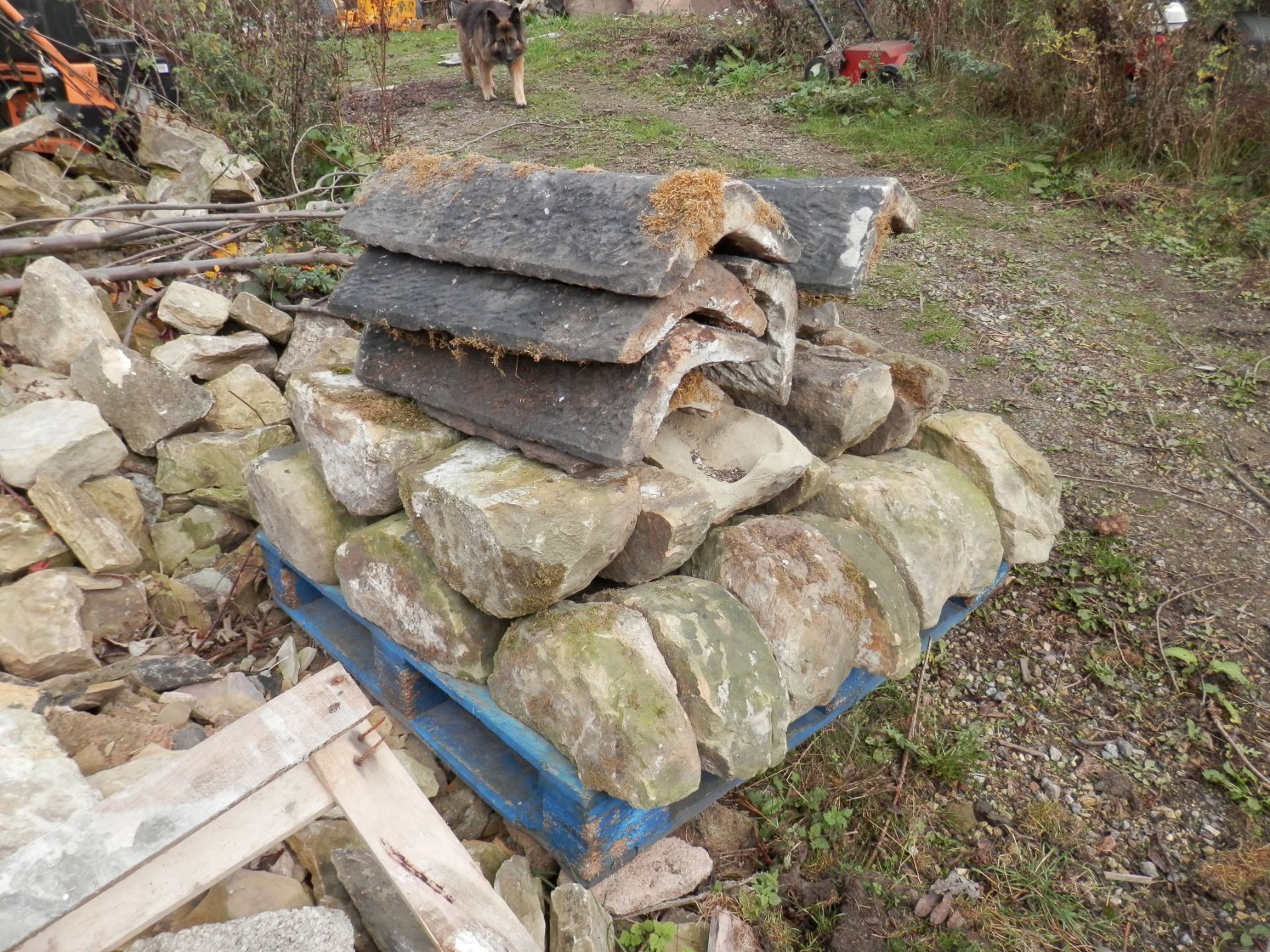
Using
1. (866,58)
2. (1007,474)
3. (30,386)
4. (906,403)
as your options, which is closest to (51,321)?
(30,386)

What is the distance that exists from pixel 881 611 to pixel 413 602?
1201mm

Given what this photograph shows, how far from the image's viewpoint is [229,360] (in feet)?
11.3

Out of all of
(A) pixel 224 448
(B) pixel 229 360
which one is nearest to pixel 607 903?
(A) pixel 224 448

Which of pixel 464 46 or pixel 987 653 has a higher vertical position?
pixel 464 46

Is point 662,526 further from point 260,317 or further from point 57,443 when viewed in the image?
point 260,317

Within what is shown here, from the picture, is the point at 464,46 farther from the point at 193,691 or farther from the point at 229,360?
the point at 193,691

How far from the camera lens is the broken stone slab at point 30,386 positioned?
300cm

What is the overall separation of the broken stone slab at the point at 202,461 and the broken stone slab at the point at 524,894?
176 centimetres

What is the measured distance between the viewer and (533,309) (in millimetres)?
2037

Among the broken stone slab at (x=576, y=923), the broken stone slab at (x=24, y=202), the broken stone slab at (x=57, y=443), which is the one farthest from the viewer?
the broken stone slab at (x=24, y=202)

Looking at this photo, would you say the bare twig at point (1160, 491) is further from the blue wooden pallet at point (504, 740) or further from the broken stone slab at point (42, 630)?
the broken stone slab at point (42, 630)

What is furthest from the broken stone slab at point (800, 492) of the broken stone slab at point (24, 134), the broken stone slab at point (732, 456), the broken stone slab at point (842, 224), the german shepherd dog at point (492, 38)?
the german shepherd dog at point (492, 38)

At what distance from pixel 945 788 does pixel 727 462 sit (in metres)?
1.23

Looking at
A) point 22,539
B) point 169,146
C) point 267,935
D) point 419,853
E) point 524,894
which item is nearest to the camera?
point 267,935
